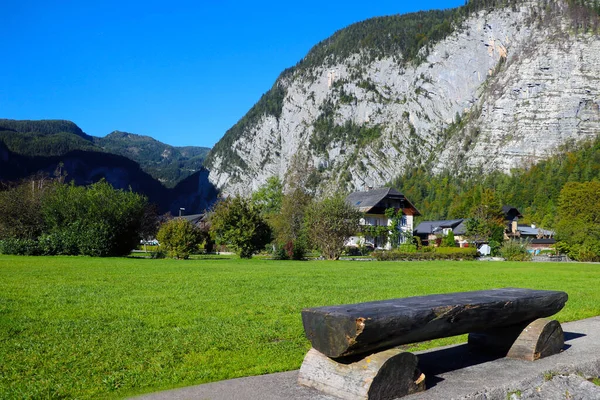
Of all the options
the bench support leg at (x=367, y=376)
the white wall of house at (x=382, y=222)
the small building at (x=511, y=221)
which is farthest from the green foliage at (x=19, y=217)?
the small building at (x=511, y=221)

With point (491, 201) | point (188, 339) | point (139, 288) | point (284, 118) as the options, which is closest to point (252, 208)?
point (139, 288)

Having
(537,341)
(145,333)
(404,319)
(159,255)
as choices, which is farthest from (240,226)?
(404,319)

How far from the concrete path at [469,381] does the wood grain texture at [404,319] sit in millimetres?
514

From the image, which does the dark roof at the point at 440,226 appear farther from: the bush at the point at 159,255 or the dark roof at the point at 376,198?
the bush at the point at 159,255

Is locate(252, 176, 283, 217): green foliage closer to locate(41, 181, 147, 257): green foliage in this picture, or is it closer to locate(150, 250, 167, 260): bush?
locate(150, 250, 167, 260): bush

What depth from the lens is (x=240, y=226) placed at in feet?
123

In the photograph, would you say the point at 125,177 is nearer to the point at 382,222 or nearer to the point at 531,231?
the point at 382,222

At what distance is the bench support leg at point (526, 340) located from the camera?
6.17 m

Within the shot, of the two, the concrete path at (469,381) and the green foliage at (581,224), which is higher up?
the green foliage at (581,224)

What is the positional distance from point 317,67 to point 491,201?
4099 inches

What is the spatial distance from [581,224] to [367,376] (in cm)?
4391

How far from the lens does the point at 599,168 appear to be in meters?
97.7

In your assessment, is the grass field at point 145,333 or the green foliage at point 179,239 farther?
the green foliage at point 179,239

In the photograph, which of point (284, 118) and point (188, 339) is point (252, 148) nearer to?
point (284, 118)
